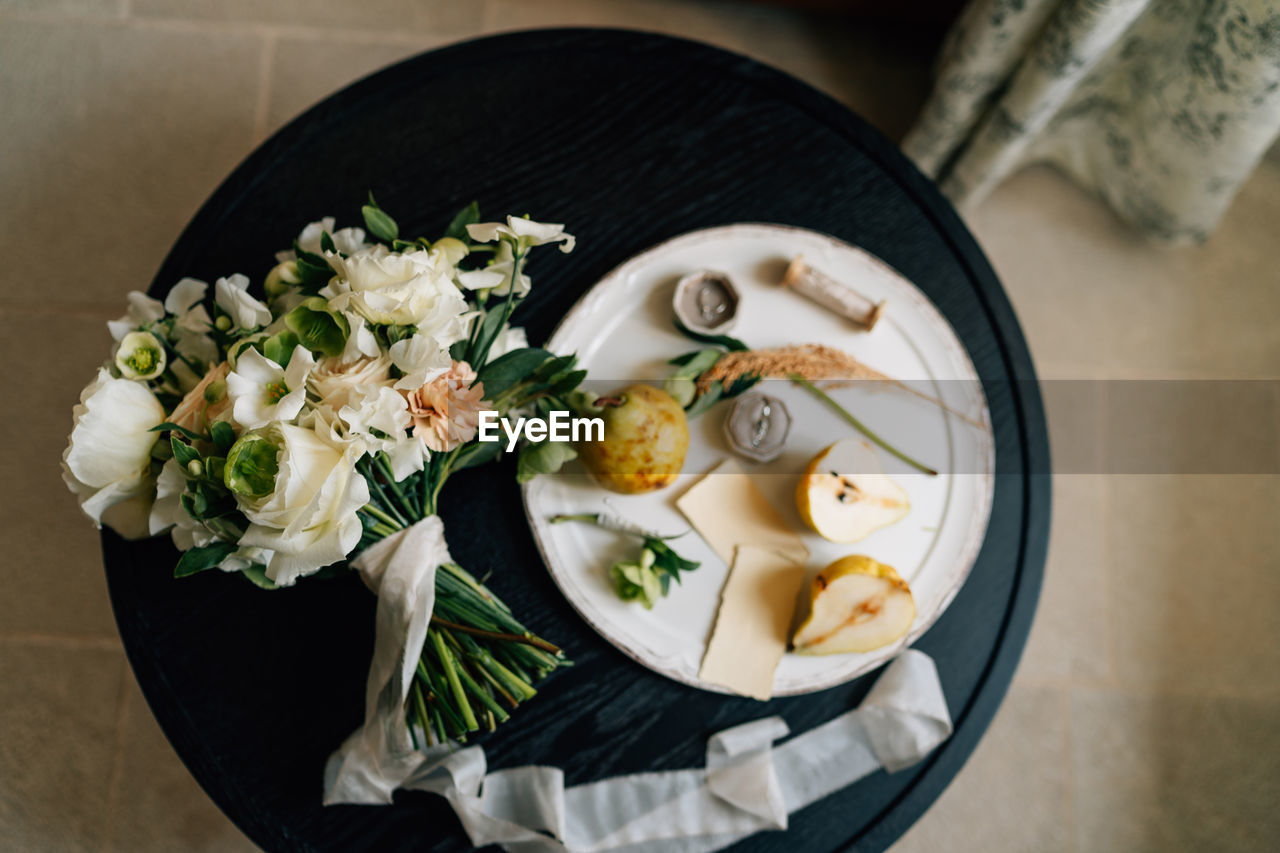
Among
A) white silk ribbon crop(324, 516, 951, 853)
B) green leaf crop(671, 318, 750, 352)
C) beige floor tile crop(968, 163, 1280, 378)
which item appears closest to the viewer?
white silk ribbon crop(324, 516, 951, 853)

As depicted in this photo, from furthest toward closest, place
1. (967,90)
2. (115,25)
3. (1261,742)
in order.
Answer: (115,25)
(1261,742)
(967,90)

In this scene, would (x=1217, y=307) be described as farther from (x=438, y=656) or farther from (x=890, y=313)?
(x=438, y=656)

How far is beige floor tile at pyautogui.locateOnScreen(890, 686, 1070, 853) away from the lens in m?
1.46

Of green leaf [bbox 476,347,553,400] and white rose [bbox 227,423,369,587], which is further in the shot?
green leaf [bbox 476,347,553,400]

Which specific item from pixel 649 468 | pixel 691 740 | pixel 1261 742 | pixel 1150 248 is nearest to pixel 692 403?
pixel 649 468

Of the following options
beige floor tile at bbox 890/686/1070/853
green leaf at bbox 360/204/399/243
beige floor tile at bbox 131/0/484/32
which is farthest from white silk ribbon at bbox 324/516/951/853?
beige floor tile at bbox 131/0/484/32

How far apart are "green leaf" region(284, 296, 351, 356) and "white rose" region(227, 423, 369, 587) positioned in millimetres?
88

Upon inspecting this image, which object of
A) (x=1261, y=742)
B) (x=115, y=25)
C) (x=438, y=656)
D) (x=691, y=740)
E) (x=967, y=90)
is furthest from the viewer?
(x=115, y=25)

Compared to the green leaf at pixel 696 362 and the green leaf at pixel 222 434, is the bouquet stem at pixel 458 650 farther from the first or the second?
the green leaf at pixel 696 362

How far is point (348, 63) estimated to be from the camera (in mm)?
1628

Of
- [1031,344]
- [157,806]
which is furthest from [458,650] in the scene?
[1031,344]

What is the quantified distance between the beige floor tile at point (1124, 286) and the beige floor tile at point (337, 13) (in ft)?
3.71

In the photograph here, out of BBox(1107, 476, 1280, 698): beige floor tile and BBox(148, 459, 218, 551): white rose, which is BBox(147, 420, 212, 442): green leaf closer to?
BBox(148, 459, 218, 551): white rose

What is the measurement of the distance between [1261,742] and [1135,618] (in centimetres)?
31
